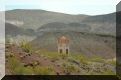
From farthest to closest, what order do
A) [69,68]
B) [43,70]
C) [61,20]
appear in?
[61,20] < [69,68] < [43,70]

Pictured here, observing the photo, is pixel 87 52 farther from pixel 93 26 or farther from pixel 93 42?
pixel 93 26

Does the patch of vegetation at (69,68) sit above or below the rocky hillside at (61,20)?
below

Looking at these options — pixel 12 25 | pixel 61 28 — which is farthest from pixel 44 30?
pixel 12 25

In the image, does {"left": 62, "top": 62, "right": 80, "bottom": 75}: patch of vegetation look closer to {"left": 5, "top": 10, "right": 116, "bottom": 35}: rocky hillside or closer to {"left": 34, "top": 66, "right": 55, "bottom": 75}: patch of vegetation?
{"left": 34, "top": 66, "right": 55, "bottom": 75}: patch of vegetation

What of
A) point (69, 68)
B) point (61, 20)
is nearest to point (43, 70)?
point (69, 68)

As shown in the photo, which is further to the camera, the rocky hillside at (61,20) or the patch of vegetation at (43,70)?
the rocky hillside at (61,20)

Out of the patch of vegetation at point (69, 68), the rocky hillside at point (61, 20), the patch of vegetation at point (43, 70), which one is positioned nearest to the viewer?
the patch of vegetation at point (43, 70)

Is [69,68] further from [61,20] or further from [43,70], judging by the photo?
[61,20]

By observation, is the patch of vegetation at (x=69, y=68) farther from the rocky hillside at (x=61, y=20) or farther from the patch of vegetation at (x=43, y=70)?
the rocky hillside at (x=61, y=20)

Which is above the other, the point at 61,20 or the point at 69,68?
the point at 61,20

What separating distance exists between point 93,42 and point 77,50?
5.07 ft

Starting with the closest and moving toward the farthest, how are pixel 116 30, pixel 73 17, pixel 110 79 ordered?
1. pixel 110 79
2. pixel 116 30
3. pixel 73 17

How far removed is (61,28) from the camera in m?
13.4

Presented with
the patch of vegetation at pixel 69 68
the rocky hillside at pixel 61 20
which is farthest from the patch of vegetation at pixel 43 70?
the rocky hillside at pixel 61 20
